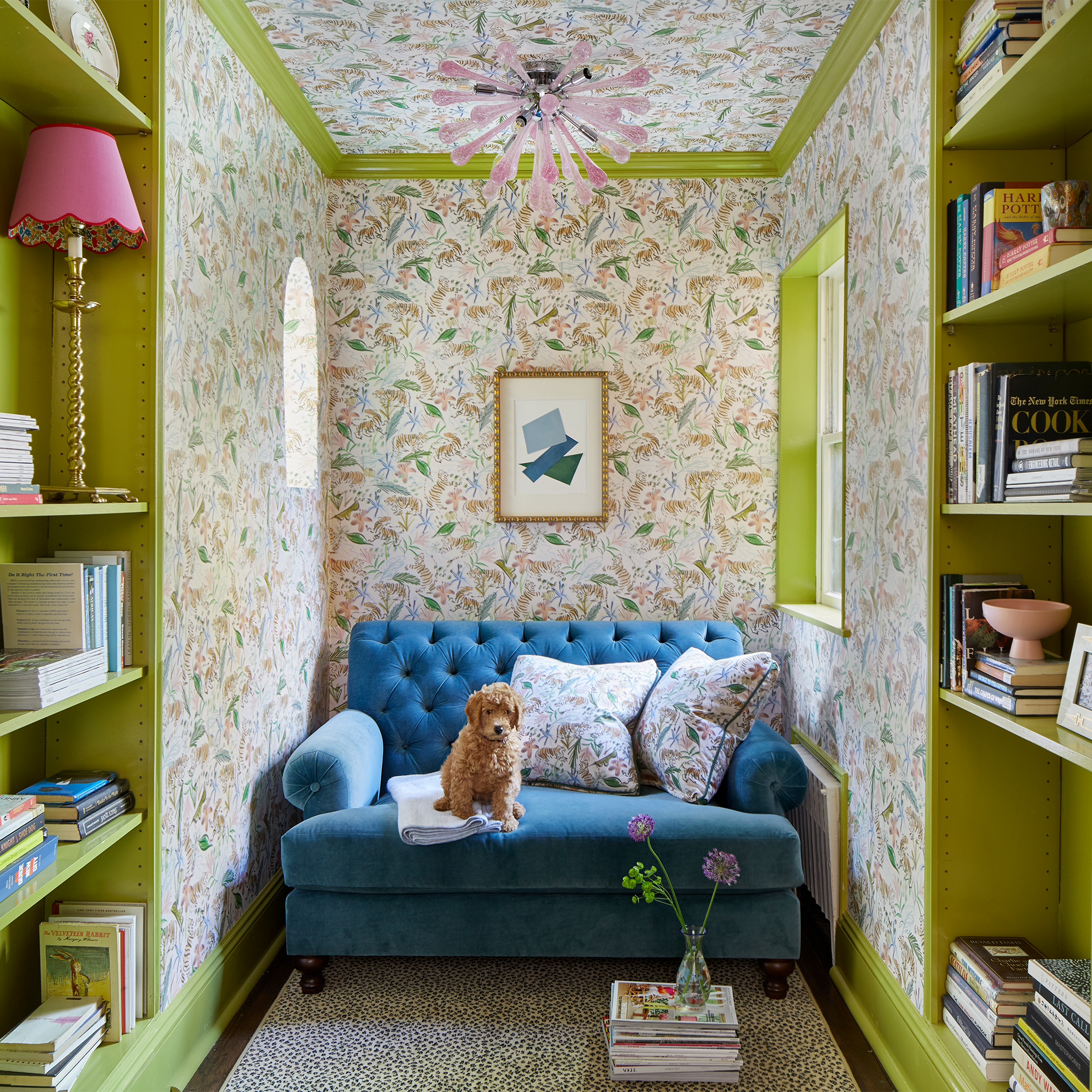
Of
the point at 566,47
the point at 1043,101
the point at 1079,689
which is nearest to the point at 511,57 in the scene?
the point at 566,47

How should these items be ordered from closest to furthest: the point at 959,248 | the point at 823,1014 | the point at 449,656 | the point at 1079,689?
the point at 1079,689
the point at 959,248
the point at 823,1014
the point at 449,656

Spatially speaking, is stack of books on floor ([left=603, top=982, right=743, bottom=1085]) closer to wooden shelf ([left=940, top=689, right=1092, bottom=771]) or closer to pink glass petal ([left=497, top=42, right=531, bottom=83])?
wooden shelf ([left=940, top=689, right=1092, bottom=771])

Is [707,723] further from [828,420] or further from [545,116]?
[545,116]

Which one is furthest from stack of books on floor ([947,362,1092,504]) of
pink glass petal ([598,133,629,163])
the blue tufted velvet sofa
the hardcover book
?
the hardcover book

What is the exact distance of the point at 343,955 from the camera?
2322 mm

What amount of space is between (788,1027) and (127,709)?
1.85 m

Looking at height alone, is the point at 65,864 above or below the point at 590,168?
below

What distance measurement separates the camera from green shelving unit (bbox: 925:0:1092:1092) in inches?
67.6

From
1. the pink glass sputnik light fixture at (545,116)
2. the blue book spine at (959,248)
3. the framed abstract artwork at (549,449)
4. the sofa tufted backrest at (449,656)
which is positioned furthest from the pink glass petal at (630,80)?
the sofa tufted backrest at (449,656)

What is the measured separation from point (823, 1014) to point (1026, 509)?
1.56 metres

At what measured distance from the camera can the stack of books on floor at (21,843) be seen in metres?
1.37

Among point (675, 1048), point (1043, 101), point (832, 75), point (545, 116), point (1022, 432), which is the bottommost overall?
point (675, 1048)

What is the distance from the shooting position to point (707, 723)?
2486 millimetres

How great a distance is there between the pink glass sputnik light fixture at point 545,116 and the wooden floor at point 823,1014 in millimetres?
2318
